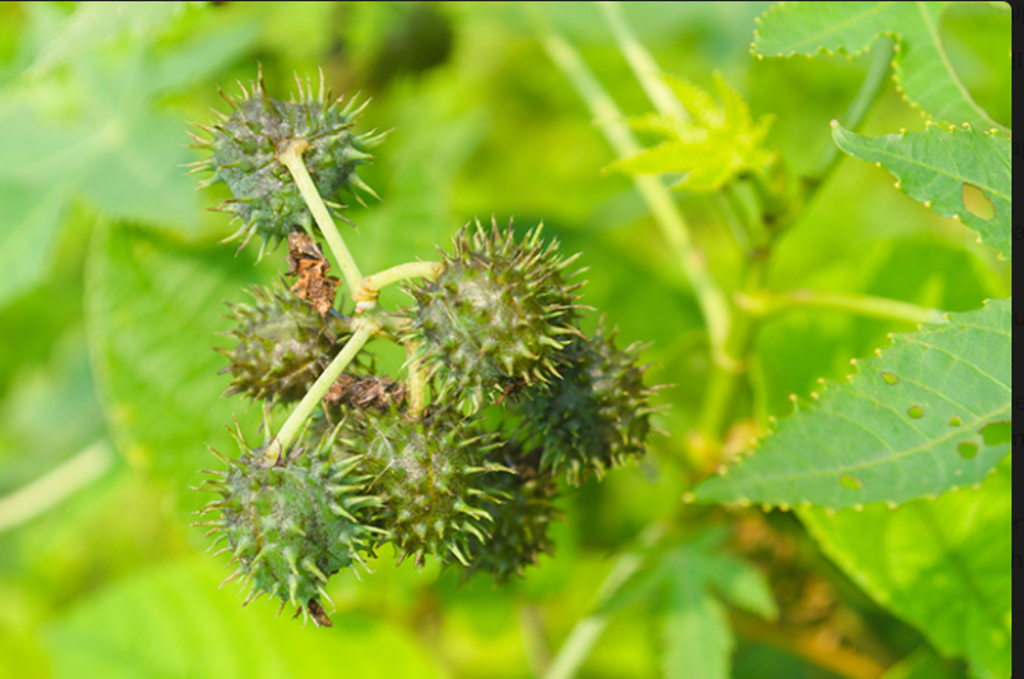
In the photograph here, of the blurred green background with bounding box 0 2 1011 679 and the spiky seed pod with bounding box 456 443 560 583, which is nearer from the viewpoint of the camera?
the spiky seed pod with bounding box 456 443 560 583

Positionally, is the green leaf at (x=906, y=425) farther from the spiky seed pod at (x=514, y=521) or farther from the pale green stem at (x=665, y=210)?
the pale green stem at (x=665, y=210)

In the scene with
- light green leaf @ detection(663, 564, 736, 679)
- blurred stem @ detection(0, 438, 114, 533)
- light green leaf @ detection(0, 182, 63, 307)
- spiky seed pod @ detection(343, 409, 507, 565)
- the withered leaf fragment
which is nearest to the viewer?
spiky seed pod @ detection(343, 409, 507, 565)

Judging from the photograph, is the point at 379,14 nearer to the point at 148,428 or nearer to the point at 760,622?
the point at 148,428

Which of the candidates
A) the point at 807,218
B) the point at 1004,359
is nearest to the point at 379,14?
the point at 807,218

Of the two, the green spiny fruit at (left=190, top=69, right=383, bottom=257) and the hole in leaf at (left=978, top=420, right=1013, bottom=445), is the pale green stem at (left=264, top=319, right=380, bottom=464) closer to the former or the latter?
the green spiny fruit at (left=190, top=69, right=383, bottom=257)

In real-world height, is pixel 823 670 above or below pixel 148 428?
below

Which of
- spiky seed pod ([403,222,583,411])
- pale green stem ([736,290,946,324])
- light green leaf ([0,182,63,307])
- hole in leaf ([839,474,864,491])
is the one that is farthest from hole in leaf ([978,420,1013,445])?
light green leaf ([0,182,63,307])
